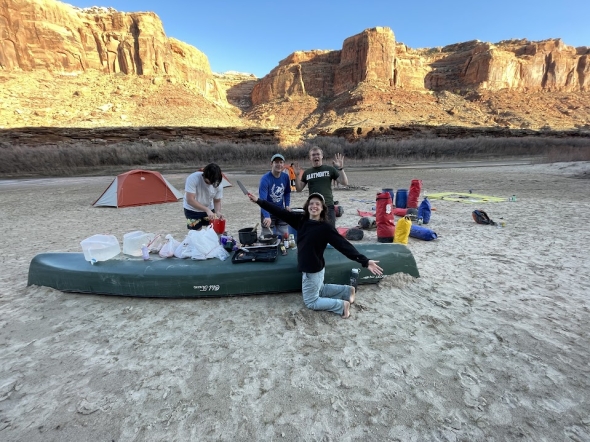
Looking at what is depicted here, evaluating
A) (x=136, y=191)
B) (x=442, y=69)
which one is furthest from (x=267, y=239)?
(x=442, y=69)

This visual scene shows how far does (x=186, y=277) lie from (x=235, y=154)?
24401 mm

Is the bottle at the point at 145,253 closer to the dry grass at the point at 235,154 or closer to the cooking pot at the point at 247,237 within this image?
the cooking pot at the point at 247,237

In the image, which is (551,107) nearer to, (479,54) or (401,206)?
(479,54)

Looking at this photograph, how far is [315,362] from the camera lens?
2.45 m

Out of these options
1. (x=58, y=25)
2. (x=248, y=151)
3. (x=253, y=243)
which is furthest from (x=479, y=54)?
(x=58, y=25)

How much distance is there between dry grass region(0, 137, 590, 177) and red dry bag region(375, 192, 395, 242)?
1969 centimetres

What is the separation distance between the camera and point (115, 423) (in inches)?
76.7

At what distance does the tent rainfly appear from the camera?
9.49 metres

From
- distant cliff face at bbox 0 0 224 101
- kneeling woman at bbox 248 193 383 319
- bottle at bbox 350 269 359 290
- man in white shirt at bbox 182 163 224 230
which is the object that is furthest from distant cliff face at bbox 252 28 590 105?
kneeling woman at bbox 248 193 383 319

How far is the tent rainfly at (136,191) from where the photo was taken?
31.1 ft

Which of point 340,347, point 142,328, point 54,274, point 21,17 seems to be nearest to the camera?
point 340,347

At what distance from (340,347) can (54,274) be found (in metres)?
3.77

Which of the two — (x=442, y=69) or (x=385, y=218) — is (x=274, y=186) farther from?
(x=442, y=69)

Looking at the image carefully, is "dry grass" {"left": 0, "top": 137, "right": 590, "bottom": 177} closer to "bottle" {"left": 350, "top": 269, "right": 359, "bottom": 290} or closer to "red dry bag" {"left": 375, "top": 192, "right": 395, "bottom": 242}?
"red dry bag" {"left": 375, "top": 192, "right": 395, "bottom": 242}
